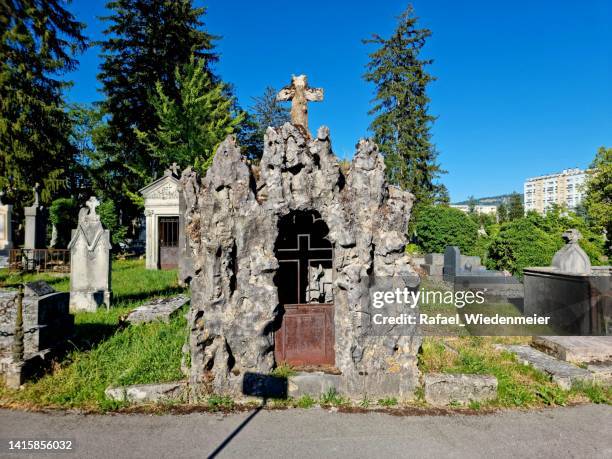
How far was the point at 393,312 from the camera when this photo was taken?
17.0 feet

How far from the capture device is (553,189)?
111375mm

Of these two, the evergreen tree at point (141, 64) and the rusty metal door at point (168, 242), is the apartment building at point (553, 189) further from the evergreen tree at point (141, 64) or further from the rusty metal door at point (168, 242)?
the rusty metal door at point (168, 242)

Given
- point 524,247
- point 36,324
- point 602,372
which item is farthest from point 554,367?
point 524,247

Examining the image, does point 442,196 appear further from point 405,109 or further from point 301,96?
point 301,96

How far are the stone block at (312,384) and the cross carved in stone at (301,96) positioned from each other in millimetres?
4180

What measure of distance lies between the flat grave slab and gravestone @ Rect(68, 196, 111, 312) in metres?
10.2

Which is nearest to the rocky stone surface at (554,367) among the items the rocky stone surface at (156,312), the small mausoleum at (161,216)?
the rocky stone surface at (156,312)

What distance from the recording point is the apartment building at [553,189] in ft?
338

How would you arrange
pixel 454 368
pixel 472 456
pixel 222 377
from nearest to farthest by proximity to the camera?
1. pixel 472 456
2. pixel 222 377
3. pixel 454 368

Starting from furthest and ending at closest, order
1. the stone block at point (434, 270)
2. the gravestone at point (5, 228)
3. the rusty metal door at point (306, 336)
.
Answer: the stone block at point (434, 270), the gravestone at point (5, 228), the rusty metal door at point (306, 336)

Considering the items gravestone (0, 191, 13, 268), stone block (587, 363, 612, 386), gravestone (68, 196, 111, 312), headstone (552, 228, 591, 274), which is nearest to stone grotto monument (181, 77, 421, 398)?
stone block (587, 363, 612, 386)

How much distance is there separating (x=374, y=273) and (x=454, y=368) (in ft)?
Result: 6.36

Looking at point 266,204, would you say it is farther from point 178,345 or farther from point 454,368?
point 454,368

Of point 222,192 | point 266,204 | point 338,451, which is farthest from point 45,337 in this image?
point 338,451
